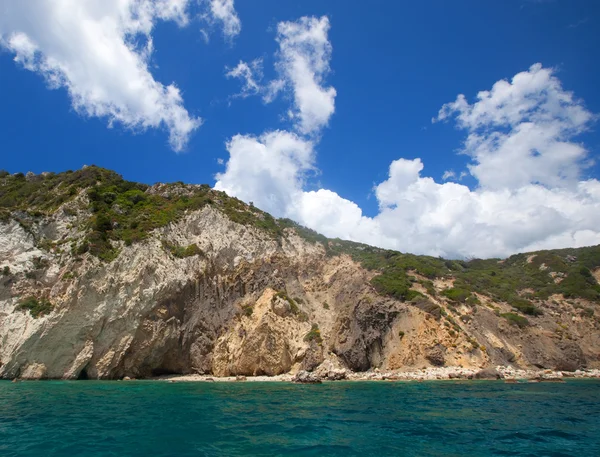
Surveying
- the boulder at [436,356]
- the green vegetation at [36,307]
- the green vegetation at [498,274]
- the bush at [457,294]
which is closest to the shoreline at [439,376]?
the boulder at [436,356]

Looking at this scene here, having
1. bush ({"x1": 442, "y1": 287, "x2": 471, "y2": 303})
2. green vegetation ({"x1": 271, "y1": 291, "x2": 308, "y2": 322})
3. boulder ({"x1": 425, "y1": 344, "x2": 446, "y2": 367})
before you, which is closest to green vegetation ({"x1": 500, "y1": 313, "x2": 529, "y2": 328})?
bush ({"x1": 442, "y1": 287, "x2": 471, "y2": 303})

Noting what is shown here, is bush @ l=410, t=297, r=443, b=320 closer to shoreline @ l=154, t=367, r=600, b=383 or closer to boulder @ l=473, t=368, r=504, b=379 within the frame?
shoreline @ l=154, t=367, r=600, b=383

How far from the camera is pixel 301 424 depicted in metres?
14.0

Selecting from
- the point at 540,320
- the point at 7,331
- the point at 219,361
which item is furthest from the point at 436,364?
the point at 7,331

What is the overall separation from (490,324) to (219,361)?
3234 cm

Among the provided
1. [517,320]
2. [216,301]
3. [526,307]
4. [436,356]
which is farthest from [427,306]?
[216,301]

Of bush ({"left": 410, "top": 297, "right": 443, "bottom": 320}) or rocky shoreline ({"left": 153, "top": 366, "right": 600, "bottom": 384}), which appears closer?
rocky shoreline ({"left": 153, "top": 366, "right": 600, "bottom": 384})

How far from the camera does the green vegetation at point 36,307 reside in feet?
115

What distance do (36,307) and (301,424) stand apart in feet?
109

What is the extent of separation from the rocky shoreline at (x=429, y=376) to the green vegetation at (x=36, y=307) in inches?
513

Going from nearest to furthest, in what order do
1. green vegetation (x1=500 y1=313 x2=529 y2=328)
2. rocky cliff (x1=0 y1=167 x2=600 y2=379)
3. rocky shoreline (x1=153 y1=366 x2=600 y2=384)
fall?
rocky shoreline (x1=153 y1=366 x2=600 y2=384) < rocky cliff (x1=0 y1=167 x2=600 y2=379) < green vegetation (x1=500 y1=313 x2=529 y2=328)

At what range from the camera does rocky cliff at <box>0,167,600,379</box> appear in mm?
36562

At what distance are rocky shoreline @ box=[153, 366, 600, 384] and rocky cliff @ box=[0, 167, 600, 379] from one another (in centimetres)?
187

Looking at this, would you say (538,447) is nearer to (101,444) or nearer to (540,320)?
(101,444)
